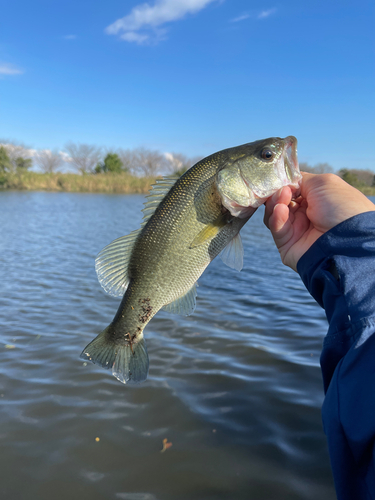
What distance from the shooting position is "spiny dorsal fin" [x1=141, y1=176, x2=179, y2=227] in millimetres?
2383

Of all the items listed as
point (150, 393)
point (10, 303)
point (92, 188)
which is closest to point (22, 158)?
point (92, 188)

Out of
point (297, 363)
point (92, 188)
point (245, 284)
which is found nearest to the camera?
point (297, 363)

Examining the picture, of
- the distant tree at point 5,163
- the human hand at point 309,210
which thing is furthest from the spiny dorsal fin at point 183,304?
the distant tree at point 5,163

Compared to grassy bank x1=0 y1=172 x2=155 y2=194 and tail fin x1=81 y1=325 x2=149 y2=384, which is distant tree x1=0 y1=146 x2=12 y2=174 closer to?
grassy bank x1=0 y1=172 x2=155 y2=194

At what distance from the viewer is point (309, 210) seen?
2418 millimetres

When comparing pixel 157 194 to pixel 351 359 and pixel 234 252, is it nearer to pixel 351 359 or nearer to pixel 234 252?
pixel 234 252

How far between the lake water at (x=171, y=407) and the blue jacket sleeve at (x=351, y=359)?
1727mm

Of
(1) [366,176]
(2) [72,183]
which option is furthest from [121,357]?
(1) [366,176]

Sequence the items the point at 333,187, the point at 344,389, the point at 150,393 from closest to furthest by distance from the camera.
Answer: the point at 344,389 → the point at 333,187 → the point at 150,393

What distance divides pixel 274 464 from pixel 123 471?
4.38 ft

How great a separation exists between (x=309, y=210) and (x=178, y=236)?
3.00 ft

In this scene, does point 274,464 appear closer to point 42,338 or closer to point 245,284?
point 42,338

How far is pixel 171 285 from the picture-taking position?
236 cm

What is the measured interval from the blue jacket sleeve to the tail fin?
46.1 inches
